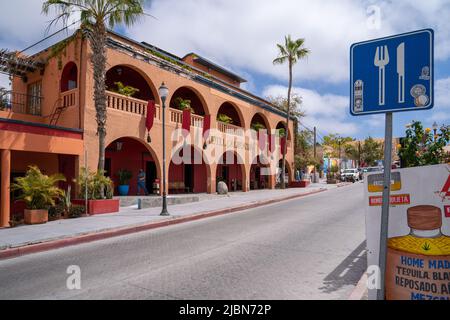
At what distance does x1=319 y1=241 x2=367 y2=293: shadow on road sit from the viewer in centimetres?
493

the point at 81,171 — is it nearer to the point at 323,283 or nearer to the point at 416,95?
the point at 323,283

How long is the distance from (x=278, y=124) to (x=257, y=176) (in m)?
5.98

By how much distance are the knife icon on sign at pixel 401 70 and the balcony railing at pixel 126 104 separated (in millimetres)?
13430

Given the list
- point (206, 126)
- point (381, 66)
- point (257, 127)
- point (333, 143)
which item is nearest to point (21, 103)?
point (206, 126)

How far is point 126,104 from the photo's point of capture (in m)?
16.0

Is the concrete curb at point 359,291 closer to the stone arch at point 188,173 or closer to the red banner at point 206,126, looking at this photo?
the stone arch at point 188,173

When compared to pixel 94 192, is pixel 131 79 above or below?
above

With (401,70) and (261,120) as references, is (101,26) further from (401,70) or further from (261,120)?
(261,120)

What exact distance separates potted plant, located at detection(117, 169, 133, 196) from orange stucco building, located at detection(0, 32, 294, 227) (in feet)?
2.47

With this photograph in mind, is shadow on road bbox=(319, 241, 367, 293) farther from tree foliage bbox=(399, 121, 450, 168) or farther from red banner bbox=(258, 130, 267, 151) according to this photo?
red banner bbox=(258, 130, 267, 151)

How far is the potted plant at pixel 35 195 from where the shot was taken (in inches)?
423

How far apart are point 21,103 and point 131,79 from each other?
5.98 metres
